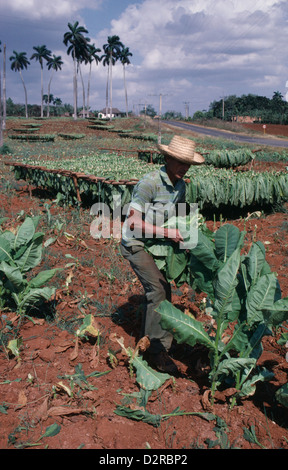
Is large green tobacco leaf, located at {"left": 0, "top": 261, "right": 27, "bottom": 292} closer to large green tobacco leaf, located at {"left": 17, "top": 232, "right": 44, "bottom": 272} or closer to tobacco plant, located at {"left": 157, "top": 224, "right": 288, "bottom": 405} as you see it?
large green tobacco leaf, located at {"left": 17, "top": 232, "right": 44, "bottom": 272}

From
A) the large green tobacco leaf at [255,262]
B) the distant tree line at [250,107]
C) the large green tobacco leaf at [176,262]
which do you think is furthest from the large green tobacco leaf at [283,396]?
the distant tree line at [250,107]

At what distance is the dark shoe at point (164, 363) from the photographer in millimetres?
2879

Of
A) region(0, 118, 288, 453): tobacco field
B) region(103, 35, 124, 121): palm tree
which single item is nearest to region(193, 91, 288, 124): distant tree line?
region(103, 35, 124, 121): palm tree

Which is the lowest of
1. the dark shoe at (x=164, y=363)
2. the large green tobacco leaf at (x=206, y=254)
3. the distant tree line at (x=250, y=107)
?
the dark shoe at (x=164, y=363)

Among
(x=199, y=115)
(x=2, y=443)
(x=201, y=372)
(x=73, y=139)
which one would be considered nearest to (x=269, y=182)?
(x=201, y=372)

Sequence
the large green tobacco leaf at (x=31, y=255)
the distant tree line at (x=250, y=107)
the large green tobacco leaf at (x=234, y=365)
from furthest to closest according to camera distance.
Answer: the distant tree line at (x=250, y=107), the large green tobacco leaf at (x=31, y=255), the large green tobacco leaf at (x=234, y=365)

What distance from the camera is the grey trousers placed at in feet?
9.36

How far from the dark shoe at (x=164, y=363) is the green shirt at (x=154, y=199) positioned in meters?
0.87

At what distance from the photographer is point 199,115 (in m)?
79.1

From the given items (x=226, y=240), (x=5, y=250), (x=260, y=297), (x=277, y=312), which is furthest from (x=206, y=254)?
(x=5, y=250)

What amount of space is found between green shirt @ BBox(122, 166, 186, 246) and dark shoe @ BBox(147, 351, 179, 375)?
870 mm

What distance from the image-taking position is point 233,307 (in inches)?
97.3

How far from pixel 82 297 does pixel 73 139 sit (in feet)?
99.4

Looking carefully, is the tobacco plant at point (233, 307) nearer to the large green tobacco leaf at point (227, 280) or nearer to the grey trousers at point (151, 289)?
the large green tobacco leaf at point (227, 280)
